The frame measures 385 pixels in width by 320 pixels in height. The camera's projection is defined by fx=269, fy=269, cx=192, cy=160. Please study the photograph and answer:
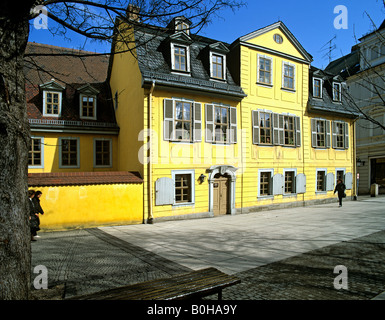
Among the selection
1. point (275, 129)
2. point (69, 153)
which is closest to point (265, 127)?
point (275, 129)

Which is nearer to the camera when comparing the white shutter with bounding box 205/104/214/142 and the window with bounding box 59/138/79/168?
the white shutter with bounding box 205/104/214/142

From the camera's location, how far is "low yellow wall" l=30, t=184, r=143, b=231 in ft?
34.0

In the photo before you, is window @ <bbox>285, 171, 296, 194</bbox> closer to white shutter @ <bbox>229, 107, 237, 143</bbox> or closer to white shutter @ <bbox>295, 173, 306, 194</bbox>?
white shutter @ <bbox>295, 173, 306, 194</bbox>

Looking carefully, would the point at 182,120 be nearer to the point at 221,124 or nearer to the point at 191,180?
the point at 221,124

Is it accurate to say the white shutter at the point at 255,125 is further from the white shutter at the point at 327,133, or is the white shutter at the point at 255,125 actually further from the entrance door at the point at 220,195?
the white shutter at the point at 327,133

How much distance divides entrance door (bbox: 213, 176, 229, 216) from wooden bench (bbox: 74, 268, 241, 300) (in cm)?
1032

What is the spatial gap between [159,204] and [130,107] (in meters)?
5.49

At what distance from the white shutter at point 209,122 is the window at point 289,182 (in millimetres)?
6298

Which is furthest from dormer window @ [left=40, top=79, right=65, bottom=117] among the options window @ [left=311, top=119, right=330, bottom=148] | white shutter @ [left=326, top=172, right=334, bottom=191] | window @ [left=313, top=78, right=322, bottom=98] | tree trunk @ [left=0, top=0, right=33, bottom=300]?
white shutter @ [left=326, top=172, right=334, bottom=191]

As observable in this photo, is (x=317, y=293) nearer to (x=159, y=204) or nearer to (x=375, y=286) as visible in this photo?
(x=375, y=286)

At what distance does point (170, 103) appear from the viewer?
41.7 ft

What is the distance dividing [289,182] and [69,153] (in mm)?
13563

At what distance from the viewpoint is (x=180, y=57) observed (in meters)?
13.5
